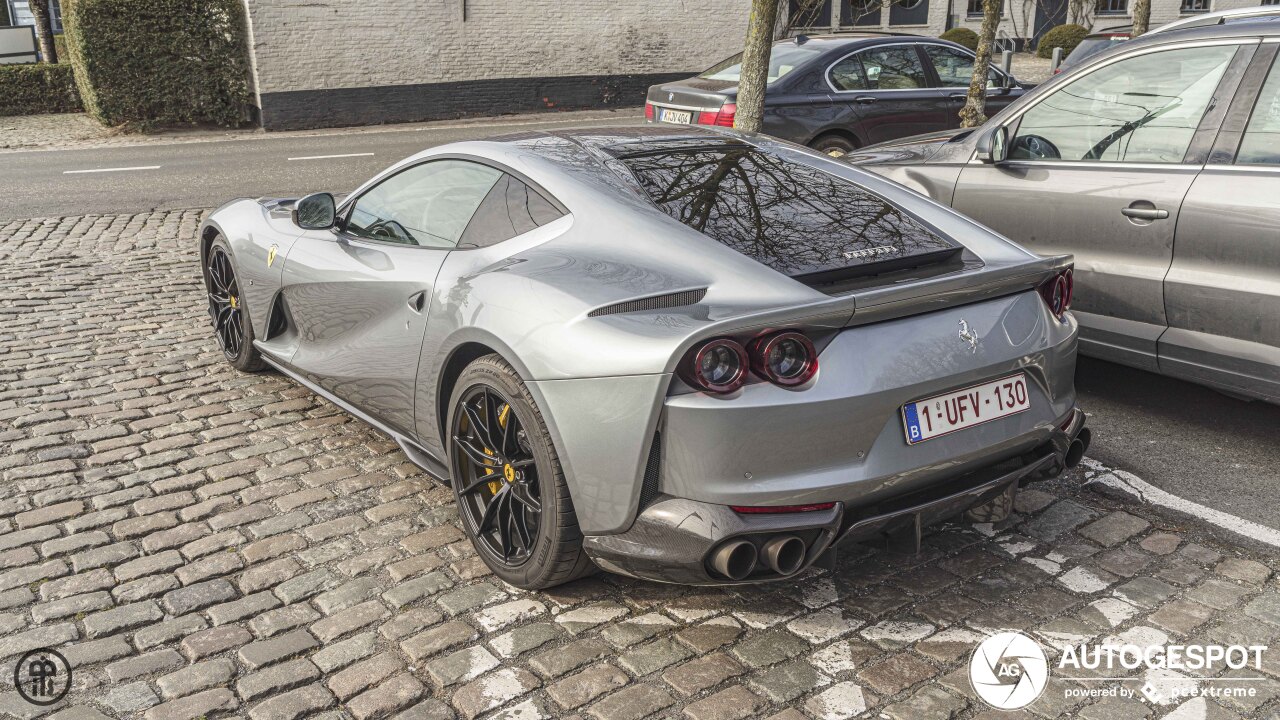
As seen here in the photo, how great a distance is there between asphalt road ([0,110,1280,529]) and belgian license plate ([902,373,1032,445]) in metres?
1.31

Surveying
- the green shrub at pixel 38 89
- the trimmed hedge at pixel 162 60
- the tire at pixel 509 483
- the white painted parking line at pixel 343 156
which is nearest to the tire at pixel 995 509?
the tire at pixel 509 483

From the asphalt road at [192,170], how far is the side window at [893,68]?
2981 millimetres

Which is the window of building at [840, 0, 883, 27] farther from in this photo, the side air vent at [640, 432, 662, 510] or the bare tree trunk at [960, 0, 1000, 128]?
the side air vent at [640, 432, 662, 510]

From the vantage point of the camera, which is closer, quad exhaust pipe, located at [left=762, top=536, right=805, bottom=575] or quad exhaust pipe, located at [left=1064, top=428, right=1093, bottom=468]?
quad exhaust pipe, located at [left=762, top=536, right=805, bottom=575]

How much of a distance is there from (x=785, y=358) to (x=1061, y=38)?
31.4m

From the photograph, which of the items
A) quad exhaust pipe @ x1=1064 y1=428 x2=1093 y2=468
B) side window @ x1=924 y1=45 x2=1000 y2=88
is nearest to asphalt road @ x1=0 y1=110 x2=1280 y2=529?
quad exhaust pipe @ x1=1064 y1=428 x2=1093 y2=468

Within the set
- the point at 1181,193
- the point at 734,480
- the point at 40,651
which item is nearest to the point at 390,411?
the point at 40,651

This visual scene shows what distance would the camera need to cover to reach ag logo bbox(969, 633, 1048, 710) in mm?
2924

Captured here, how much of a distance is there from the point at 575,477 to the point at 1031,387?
1.44 metres

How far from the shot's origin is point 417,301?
3857 mm

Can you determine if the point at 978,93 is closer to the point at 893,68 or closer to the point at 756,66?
the point at 893,68

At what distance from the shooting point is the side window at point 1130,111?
465 centimetres

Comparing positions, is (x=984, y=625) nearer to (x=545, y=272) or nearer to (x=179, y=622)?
(x=545, y=272)

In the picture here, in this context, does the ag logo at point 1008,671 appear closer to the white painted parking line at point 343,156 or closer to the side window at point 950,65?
the side window at point 950,65
